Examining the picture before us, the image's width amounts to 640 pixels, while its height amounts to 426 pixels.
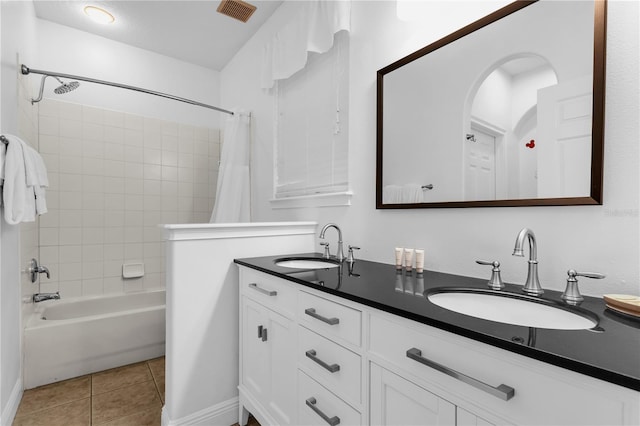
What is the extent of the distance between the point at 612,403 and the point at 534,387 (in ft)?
0.37

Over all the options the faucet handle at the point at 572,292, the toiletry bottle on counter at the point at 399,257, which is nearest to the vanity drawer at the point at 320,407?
the toiletry bottle on counter at the point at 399,257

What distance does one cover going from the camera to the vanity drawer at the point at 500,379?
0.53m

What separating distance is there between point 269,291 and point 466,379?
→ 90 centimetres

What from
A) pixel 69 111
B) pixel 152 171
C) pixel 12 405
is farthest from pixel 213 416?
pixel 69 111

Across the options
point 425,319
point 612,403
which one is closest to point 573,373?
point 612,403

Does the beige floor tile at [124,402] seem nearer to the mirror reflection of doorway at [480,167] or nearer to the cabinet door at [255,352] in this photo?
the cabinet door at [255,352]

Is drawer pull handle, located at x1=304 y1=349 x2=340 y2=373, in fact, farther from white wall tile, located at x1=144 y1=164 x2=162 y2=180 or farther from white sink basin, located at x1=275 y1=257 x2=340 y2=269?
white wall tile, located at x1=144 y1=164 x2=162 y2=180

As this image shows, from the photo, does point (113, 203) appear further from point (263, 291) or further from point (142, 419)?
point (263, 291)

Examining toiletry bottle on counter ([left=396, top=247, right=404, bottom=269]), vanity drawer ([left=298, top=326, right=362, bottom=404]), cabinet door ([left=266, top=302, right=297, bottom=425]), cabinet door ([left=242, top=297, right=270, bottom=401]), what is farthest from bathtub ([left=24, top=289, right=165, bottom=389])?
toiletry bottle on counter ([left=396, top=247, right=404, bottom=269])

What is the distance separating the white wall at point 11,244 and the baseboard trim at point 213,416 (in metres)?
0.84

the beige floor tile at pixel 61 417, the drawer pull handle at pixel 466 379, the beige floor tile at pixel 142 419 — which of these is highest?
the drawer pull handle at pixel 466 379

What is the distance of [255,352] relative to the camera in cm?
153

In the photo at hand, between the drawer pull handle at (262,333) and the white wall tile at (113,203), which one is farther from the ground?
the white wall tile at (113,203)

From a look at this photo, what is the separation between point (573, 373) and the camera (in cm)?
54
